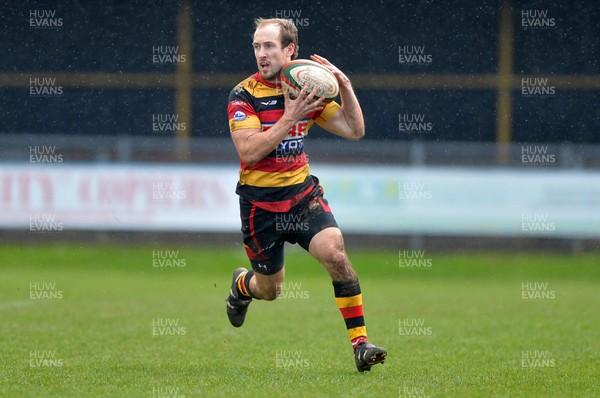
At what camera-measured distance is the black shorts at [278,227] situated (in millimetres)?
6998

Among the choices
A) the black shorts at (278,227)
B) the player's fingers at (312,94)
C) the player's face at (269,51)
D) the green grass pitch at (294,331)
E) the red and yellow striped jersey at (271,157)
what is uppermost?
the player's face at (269,51)

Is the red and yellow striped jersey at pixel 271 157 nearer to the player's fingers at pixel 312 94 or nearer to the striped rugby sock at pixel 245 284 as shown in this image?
the player's fingers at pixel 312 94

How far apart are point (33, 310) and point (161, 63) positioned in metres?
13.1

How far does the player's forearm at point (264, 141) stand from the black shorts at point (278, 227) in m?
0.49

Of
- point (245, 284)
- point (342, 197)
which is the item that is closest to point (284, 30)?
point (245, 284)

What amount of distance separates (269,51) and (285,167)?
2.59 feet

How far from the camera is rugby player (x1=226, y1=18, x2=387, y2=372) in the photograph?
6.75 metres

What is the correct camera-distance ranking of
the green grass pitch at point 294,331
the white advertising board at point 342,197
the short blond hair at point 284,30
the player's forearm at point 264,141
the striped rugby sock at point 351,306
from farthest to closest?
the white advertising board at point 342,197
the short blond hair at point 284,30
the striped rugby sock at point 351,306
the player's forearm at point 264,141
the green grass pitch at point 294,331

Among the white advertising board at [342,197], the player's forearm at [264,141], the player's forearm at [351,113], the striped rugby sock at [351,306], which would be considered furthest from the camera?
the white advertising board at [342,197]

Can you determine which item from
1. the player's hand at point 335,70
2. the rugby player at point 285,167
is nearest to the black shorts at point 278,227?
the rugby player at point 285,167

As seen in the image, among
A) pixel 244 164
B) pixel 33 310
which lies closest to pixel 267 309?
pixel 33 310

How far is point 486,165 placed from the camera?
58.0 feet

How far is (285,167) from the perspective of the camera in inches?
278

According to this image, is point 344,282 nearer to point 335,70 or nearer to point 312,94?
point 312,94
